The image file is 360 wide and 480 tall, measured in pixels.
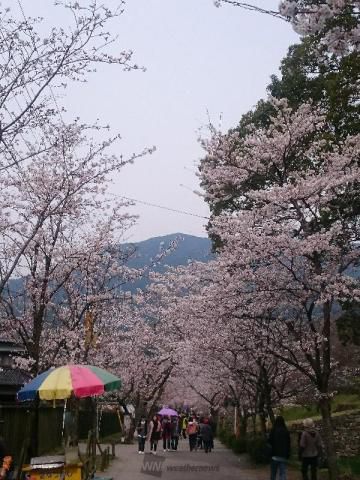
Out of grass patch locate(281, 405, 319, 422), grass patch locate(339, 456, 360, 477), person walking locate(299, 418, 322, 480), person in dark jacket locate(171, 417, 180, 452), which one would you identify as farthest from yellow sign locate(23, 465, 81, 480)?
grass patch locate(281, 405, 319, 422)

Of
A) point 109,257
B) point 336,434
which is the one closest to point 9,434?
point 109,257

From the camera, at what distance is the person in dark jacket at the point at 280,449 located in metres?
12.0

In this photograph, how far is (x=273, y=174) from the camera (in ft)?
44.8

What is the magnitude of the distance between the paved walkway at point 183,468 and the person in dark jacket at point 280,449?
2.32 metres

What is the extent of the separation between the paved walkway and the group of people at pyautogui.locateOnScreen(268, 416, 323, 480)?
195 cm

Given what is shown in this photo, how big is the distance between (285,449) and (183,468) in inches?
211

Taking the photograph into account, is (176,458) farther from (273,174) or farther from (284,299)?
(273,174)

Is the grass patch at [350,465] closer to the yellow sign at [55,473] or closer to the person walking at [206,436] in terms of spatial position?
the person walking at [206,436]

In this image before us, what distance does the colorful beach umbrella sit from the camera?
30.0 feet

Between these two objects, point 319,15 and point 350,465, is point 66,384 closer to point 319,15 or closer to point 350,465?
point 319,15

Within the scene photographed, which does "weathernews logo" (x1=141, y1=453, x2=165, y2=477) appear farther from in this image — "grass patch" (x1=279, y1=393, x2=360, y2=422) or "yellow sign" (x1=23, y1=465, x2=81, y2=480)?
"grass patch" (x1=279, y1=393, x2=360, y2=422)

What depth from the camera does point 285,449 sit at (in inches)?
473

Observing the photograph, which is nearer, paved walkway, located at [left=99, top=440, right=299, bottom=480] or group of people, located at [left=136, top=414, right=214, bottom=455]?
paved walkway, located at [left=99, top=440, right=299, bottom=480]

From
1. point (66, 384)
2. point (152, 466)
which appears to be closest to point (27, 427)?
point (152, 466)
